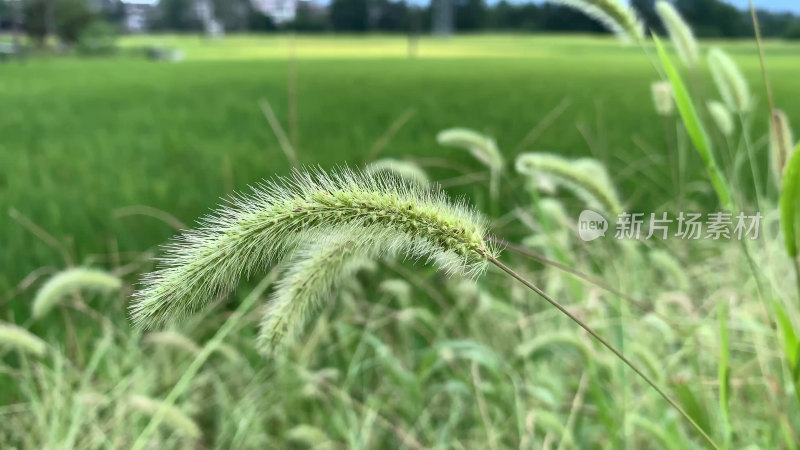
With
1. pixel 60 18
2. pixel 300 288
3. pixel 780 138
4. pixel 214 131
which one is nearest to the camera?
pixel 300 288

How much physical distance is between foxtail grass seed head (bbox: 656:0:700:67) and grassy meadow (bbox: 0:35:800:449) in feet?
0.18

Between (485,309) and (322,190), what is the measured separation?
1.13 metres

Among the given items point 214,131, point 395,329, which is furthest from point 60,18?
point 395,329

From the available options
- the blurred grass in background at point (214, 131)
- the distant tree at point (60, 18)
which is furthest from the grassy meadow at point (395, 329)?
the distant tree at point (60, 18)

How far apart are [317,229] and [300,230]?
2 centimetres

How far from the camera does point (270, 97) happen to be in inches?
244

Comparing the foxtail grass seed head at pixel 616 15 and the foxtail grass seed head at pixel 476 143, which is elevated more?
the foxtail grass seed head at pixel 616 15

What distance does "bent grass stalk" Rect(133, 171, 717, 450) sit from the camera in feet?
1.75

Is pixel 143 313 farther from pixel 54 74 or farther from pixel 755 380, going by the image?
pixel 54 74

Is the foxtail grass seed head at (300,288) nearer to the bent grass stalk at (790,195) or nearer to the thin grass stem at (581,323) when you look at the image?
the thin grass stem at (581,323)

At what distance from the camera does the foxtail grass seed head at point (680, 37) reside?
1176 millimetres

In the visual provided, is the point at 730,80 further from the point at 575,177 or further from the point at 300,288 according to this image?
the point at 300,288

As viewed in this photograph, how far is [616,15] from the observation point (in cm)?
104

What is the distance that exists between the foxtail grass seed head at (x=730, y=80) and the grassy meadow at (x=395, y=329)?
0.08 metres
